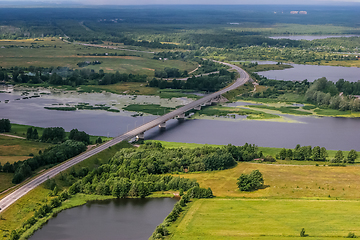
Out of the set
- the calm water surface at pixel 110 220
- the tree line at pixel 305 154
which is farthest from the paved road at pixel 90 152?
the tree line at pixel 305 154

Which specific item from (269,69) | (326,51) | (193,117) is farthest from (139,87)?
(326,51)

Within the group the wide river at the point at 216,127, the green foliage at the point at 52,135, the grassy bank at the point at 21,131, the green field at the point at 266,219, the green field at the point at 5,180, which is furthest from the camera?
the wide river at the point at 216,127

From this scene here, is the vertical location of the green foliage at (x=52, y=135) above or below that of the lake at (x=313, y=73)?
below

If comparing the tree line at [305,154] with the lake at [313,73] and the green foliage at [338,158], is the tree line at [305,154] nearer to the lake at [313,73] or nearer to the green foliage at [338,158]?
the green foliage at [338,158]

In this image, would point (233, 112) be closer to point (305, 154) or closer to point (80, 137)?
point (305, 154)

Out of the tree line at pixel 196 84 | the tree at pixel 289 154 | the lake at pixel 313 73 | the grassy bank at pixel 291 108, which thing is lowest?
the tree at pixel 289 154

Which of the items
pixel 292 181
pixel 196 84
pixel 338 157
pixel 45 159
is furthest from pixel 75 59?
pixel 292 181

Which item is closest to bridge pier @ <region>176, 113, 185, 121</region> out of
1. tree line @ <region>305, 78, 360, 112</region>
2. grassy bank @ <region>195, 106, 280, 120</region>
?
grassy bank @ <region>195, 106, 280, 120</region>

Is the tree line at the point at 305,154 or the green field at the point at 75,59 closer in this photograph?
the tree line at the point at 305,154
